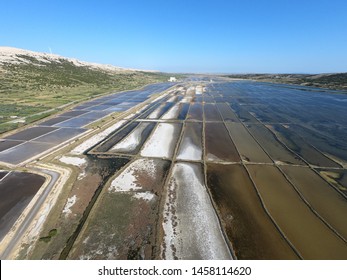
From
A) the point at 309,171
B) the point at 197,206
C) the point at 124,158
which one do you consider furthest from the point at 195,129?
the point at 197,206

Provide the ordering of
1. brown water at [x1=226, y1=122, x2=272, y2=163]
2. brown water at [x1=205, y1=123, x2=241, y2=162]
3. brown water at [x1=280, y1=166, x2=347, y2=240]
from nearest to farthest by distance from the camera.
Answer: brown water at [x1=280, y1=166, x2=347, y2=240] < brown water at [x1=226, y1=122, x2=272, y2=163] < brown water at [x1=205, y1=123, x2=241, y2=162]

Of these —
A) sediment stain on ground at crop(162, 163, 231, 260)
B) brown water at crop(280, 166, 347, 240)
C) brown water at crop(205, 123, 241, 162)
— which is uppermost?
brown water at crop(280, 166, 347, 240)

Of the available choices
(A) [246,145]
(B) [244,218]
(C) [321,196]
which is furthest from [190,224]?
(A) [246,145]

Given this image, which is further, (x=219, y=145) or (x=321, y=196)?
(x=219, y=145)

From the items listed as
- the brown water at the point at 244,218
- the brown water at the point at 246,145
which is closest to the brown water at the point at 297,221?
the brown water at the point at 244,218

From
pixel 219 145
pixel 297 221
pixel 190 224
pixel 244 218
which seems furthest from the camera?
pixel 219 145

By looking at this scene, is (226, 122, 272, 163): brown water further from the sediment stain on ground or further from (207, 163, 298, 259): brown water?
the sediment stain on ground

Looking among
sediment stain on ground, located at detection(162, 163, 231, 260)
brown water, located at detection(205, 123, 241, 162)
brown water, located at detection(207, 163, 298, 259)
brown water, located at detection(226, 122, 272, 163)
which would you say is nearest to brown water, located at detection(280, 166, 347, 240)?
brown water, located at detection(226, 122, 272, 163)

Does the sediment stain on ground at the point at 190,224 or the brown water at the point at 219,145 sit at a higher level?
the sediment stain on ground at the point at 190,224

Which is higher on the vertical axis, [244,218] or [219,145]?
[244,218]

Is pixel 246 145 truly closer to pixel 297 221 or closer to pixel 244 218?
pixel 297 221

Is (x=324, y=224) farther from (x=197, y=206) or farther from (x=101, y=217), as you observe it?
(x=101, y=217)

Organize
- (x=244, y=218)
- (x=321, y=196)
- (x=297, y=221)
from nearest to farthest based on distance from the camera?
(x=297, y=221)
(x=244, y=218)
(x=321, y=196)

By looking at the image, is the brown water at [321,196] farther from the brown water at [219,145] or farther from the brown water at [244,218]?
the brown water at [219,145]
